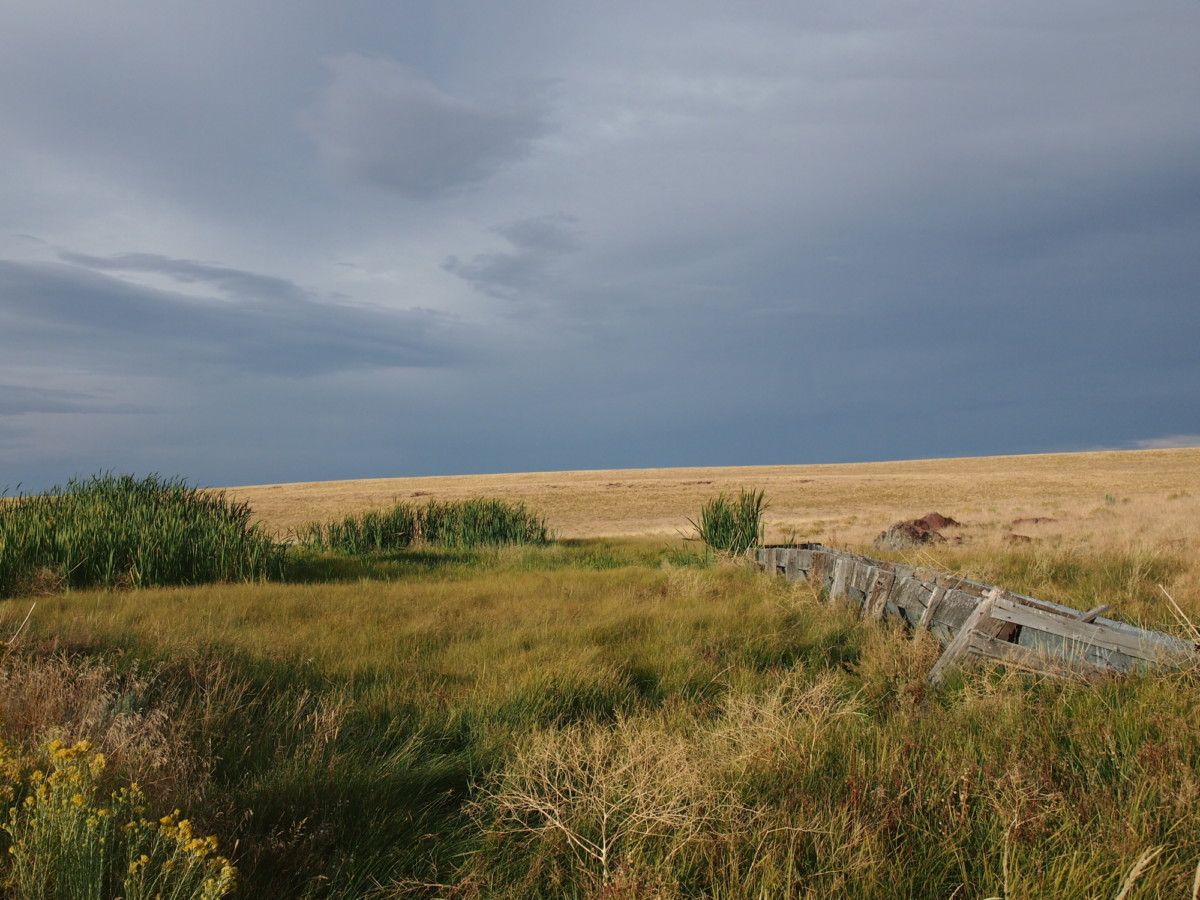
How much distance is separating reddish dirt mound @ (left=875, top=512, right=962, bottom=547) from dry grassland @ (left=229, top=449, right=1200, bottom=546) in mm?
949

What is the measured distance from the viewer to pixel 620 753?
3479 millimetres

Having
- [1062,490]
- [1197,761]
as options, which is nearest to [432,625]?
[1197,761]

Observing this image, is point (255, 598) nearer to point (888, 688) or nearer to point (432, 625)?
point (432, 625)

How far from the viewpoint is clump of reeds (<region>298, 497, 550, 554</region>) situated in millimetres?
16234

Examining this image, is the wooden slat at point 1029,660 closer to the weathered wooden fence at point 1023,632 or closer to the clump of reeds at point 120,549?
the weathered wooden fence at point 1023,632

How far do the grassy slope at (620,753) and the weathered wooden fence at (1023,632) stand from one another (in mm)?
249

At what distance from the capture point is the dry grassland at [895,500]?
1972 cm

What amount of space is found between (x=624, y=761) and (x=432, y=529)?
48.2ft

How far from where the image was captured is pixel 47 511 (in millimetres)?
11820

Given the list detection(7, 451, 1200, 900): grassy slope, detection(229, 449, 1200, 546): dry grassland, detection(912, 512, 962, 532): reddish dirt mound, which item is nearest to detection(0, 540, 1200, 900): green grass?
detection(7, 451, 1200, 900): grassy slope

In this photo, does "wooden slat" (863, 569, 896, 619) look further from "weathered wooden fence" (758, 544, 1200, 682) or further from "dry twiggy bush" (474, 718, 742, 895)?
"dry twiggy bush" (474, 718, 742, 895)

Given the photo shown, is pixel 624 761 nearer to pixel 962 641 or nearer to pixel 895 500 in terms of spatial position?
pixel 962 641

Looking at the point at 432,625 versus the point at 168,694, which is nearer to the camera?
the point at 168,694

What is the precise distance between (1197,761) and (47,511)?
1462 cm
